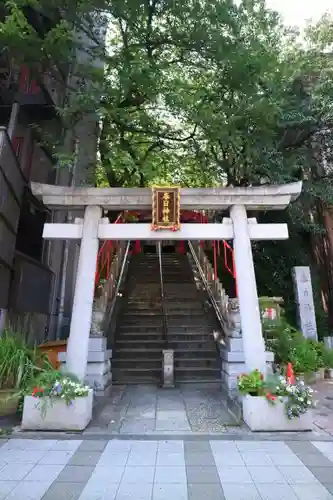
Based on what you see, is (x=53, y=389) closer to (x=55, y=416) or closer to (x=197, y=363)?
(x=55, y=416)

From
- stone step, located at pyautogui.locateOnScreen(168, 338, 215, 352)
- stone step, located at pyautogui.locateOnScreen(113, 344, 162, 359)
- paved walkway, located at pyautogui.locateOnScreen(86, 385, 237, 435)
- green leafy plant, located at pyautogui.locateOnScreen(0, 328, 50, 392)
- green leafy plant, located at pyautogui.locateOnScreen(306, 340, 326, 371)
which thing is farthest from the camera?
green leafy plant, located at pyautogui.locateOnScreen(306, 340, 326, 371)

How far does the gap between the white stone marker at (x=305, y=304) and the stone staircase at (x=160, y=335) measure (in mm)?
3297

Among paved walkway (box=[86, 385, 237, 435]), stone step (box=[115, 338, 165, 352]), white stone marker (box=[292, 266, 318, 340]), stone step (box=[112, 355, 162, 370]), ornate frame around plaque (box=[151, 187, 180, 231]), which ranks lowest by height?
paved walkway (box=[86, 385, 237, 435])

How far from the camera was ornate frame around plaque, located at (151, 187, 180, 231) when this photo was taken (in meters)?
7.09

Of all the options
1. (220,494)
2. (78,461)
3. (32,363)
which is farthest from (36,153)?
(220,494)

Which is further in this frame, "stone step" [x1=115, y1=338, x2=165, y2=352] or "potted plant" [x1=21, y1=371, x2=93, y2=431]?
"stone step" [x1=115, y1=338, x2=165, y2=352]

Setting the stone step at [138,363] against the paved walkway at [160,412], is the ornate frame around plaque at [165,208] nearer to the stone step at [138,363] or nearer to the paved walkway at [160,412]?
the paved walkway at [160,412]

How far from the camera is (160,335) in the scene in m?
10.4

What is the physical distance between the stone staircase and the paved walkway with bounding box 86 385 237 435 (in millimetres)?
629

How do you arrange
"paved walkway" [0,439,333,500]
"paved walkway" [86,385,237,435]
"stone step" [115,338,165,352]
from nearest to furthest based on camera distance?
1. "paved walkway" [0,439,333,500]
2. "paved walkway" [86,385,237,435]
3. "stone step" [115,338,165,352]

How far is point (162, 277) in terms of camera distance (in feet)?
46.9

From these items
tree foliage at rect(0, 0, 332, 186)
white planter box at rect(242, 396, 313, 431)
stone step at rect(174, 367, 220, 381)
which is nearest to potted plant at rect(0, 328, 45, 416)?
white planter box at rect(242, 396, 313, 431)

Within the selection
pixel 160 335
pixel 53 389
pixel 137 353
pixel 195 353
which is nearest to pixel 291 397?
pixel 53 389

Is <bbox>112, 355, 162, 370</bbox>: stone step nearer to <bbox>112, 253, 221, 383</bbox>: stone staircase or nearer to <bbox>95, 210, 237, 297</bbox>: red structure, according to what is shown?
<bbox>112, 253, 221, 383</bbox>: stone staircase
